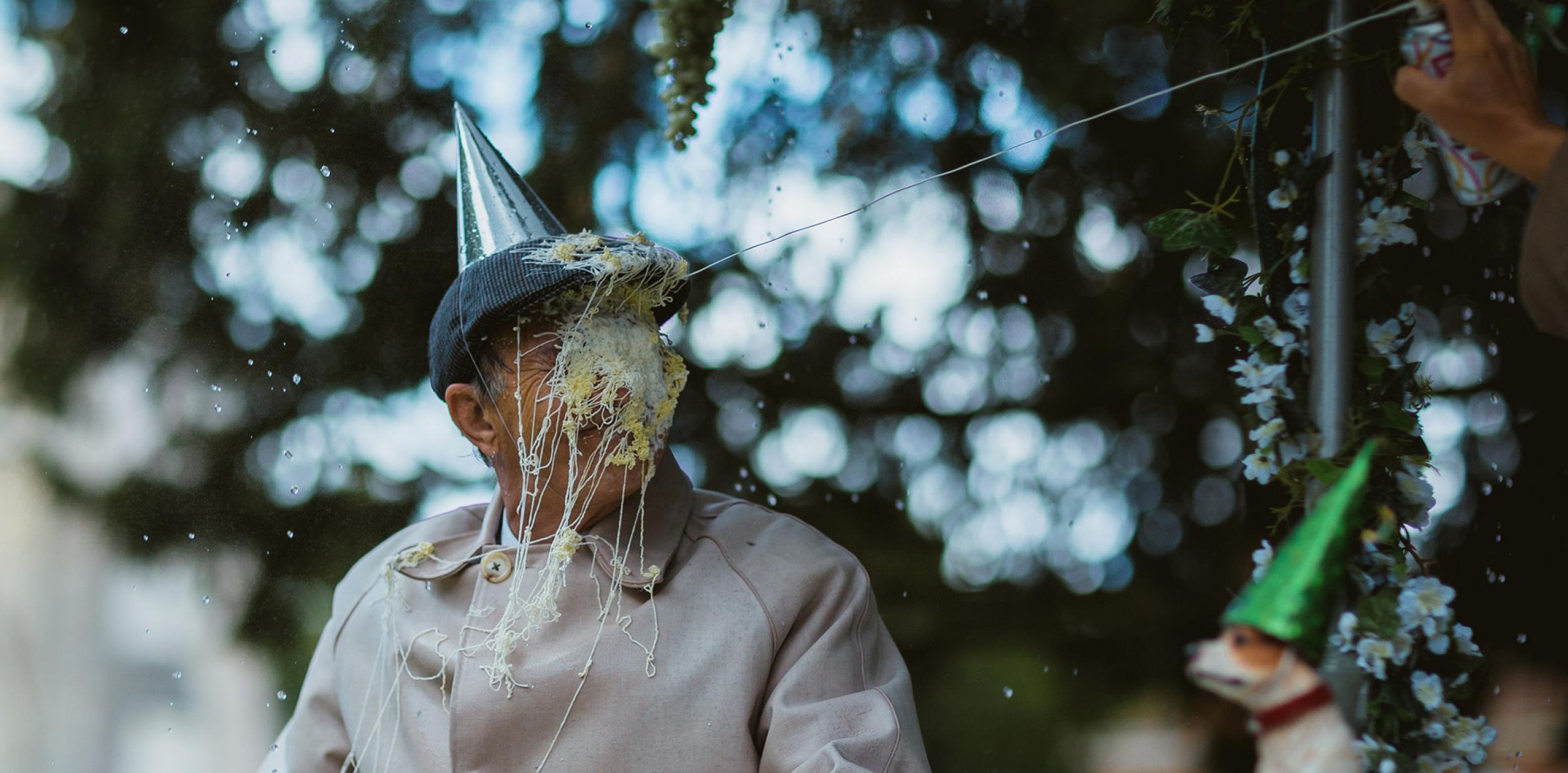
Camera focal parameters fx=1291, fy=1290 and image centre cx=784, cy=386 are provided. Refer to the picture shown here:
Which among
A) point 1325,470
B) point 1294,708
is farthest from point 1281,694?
point 1325,470

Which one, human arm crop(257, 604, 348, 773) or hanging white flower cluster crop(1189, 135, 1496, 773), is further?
human arm crop(257, 604, 348, 773)

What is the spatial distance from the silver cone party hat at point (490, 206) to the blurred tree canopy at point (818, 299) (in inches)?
33.4

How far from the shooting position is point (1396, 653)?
1229 mm

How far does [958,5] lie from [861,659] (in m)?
1.65

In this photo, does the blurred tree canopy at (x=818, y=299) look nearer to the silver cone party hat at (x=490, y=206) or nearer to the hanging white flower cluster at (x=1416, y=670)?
the silver cone party hat at (x=490, y=206)

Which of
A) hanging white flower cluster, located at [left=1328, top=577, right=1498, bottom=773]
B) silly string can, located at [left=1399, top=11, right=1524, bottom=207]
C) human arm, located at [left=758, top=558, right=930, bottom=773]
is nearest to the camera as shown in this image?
silly string can, located at [left=1399, top=11, right=1524, bottom=207]

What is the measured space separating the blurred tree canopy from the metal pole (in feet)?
4.44

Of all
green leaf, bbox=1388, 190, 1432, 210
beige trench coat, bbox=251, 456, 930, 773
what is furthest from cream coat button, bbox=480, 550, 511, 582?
green leaf, bbox=1388, 190, 1432, 210

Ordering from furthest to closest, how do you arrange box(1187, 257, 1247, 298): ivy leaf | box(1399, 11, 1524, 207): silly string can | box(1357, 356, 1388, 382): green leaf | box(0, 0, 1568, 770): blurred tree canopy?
box(0, 0, 1568, 770): blurred tree canopy < box(1187, 257, 1247, 298): ivy leaf < box(1357, 356, 1388, 382): green leaf < box(1399, 11, 1524, 207): silly string can

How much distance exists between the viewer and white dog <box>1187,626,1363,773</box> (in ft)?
3.14

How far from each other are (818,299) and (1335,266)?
5.36ft

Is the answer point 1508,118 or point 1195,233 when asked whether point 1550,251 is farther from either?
point 1195,233

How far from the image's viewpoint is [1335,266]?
4.33 ft

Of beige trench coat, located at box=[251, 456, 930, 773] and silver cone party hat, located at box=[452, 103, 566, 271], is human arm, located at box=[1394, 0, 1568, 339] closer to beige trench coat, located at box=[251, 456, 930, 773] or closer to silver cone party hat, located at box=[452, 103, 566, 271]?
beige trench coat, located at box=[251, 456, 930, 773]
